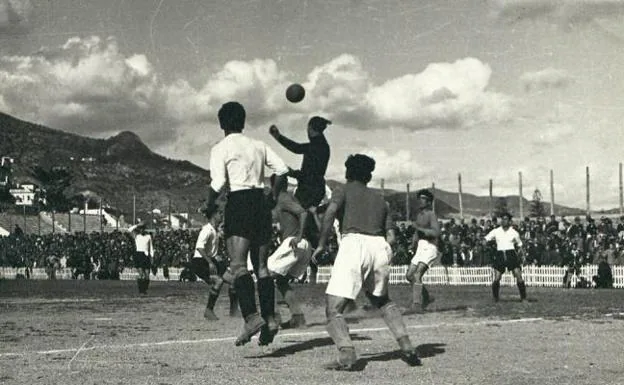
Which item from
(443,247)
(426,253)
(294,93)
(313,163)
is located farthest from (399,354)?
(443,247)

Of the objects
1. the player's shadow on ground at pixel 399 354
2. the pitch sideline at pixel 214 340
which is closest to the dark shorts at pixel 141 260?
the pitch sideline at pixel 214 340

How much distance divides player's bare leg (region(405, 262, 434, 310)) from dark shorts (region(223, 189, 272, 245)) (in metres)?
7.08

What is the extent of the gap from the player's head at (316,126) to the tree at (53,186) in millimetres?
133599

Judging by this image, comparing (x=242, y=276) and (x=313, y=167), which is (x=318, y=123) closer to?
(x=313, y=167)

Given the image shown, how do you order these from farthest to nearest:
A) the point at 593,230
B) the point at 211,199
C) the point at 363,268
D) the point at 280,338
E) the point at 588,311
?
the point at 593,230 → the point at 588,311 → the point at 280,338 → the point at 211,199 → the point at 363,268

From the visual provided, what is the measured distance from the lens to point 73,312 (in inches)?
591

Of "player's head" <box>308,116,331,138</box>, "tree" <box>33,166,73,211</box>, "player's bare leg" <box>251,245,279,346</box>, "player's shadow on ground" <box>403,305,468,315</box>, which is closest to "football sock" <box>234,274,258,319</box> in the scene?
"player's bare leg" <box>251,245,279,346</box>

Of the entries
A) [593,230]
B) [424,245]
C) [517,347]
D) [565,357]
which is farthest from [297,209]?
[593,230]

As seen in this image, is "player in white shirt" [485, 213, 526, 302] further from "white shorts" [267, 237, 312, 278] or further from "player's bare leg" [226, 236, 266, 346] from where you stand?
"player's bare leg" [226, 236, 266, 346]

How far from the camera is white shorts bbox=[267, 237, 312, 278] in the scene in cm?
1084

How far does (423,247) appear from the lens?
15562 millimetres

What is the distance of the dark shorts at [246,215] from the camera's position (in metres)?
8.26

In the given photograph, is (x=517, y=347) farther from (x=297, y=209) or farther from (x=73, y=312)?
(x=73, y=312)

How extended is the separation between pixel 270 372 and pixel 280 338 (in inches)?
101
